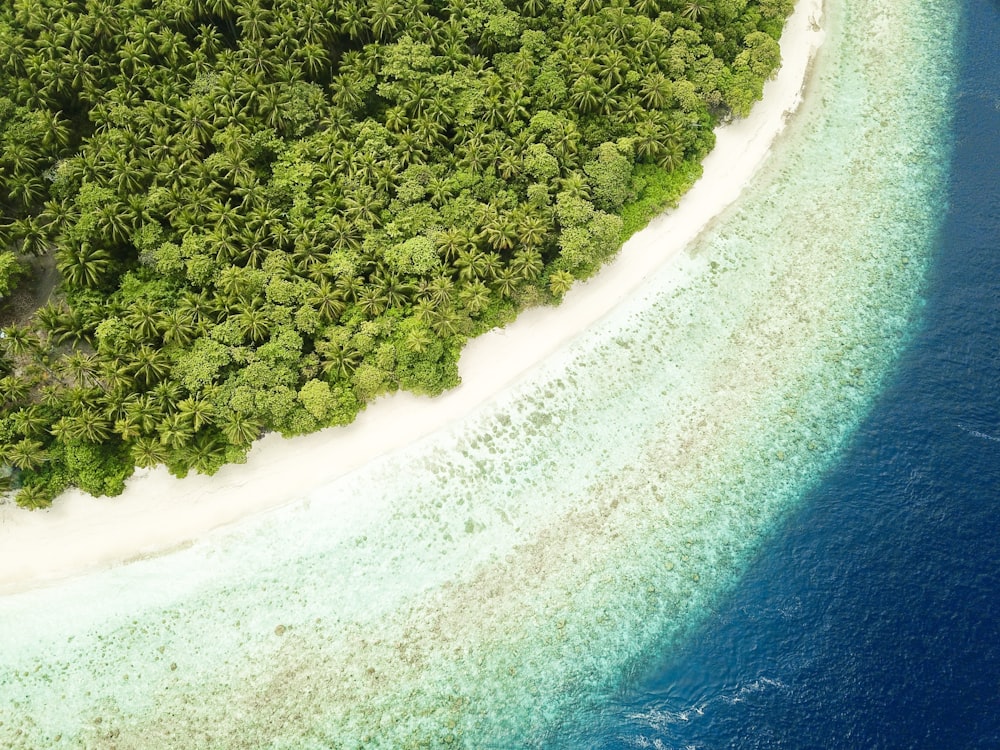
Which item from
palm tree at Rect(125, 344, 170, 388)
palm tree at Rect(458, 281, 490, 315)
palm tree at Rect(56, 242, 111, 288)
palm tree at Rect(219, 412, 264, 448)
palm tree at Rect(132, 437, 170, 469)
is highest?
palm tree at Rect(56, 242, 111, 288)

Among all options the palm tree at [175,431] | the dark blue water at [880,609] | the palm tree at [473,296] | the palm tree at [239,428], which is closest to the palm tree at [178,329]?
the palm tree at [175,431]

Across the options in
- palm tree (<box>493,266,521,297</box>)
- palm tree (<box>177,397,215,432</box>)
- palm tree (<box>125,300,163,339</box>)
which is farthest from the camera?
palm tree (<box>493,266,521,297</box>)

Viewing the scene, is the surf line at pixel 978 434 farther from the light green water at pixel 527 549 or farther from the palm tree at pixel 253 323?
the palm tree at pixel 253 323

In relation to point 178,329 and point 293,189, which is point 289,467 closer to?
point 178,329

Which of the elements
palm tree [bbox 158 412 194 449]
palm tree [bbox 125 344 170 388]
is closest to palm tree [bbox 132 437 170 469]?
palm tree [bbox 158 412 194 449]

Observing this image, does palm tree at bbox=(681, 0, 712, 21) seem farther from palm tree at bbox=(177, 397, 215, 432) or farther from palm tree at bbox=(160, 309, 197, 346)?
palm tree at bbox=(177, 397, 215, 432)

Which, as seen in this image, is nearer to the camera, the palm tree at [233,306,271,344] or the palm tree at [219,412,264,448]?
the palm tree at [219,412,264,448]
